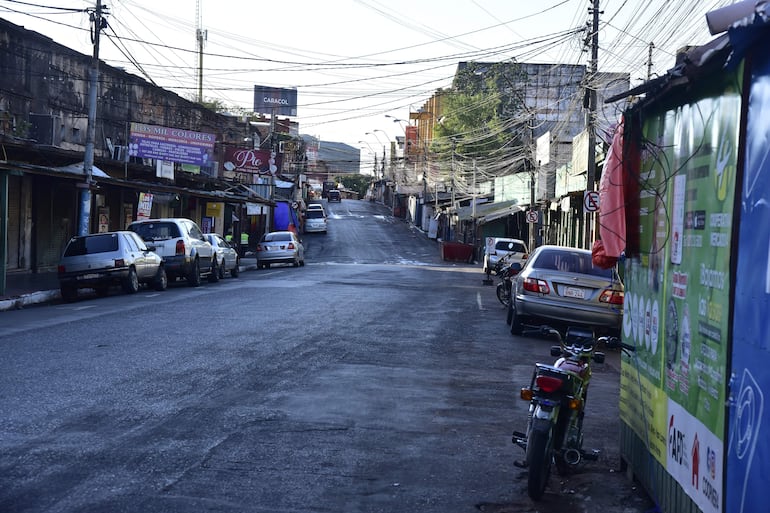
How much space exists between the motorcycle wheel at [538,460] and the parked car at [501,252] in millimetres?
32863

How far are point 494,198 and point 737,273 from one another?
68556 millimetres

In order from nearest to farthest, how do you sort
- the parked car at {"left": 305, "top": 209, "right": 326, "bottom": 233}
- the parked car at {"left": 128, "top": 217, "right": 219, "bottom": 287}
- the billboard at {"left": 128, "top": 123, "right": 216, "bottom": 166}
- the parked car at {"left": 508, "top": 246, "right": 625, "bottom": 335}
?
1. the parked car at {"left": 508, "top": 246, "right": 625, "bottom": 335}
2. the parked car at {"left": 128, "top": 217, "right": 219, "bottom": 287}
3. the billboard at {"left": 128, "top": 123, "right": 216, "bottom": 166}
4. the parked car at {"left": 305, "top": 209, "right": 326, "bottom": 233}

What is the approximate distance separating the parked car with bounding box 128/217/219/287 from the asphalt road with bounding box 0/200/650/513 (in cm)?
955

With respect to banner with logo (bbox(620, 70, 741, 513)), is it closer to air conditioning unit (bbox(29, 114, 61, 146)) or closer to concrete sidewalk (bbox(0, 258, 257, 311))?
concrete sidewalk (bbox(0, 258, 257, 311))

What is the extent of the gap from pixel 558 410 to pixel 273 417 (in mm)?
2900

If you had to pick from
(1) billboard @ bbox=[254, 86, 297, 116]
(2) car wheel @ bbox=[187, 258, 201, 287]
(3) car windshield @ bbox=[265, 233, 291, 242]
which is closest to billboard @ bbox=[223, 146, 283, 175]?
(3) car windshield @ bbox=[265, 233, 291, 242]

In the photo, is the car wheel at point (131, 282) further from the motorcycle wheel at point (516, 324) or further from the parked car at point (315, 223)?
the parked car at point (315, 223)

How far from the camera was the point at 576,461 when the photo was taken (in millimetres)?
6910

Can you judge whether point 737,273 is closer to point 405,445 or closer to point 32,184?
point 405,445

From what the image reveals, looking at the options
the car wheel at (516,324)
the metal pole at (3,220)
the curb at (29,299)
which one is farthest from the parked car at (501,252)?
the car wheel at (516,324)

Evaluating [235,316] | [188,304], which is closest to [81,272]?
[188,304]

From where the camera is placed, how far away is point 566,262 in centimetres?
1686

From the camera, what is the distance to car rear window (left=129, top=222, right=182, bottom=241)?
27531 mm

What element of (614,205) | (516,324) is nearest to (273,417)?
(614,205)
